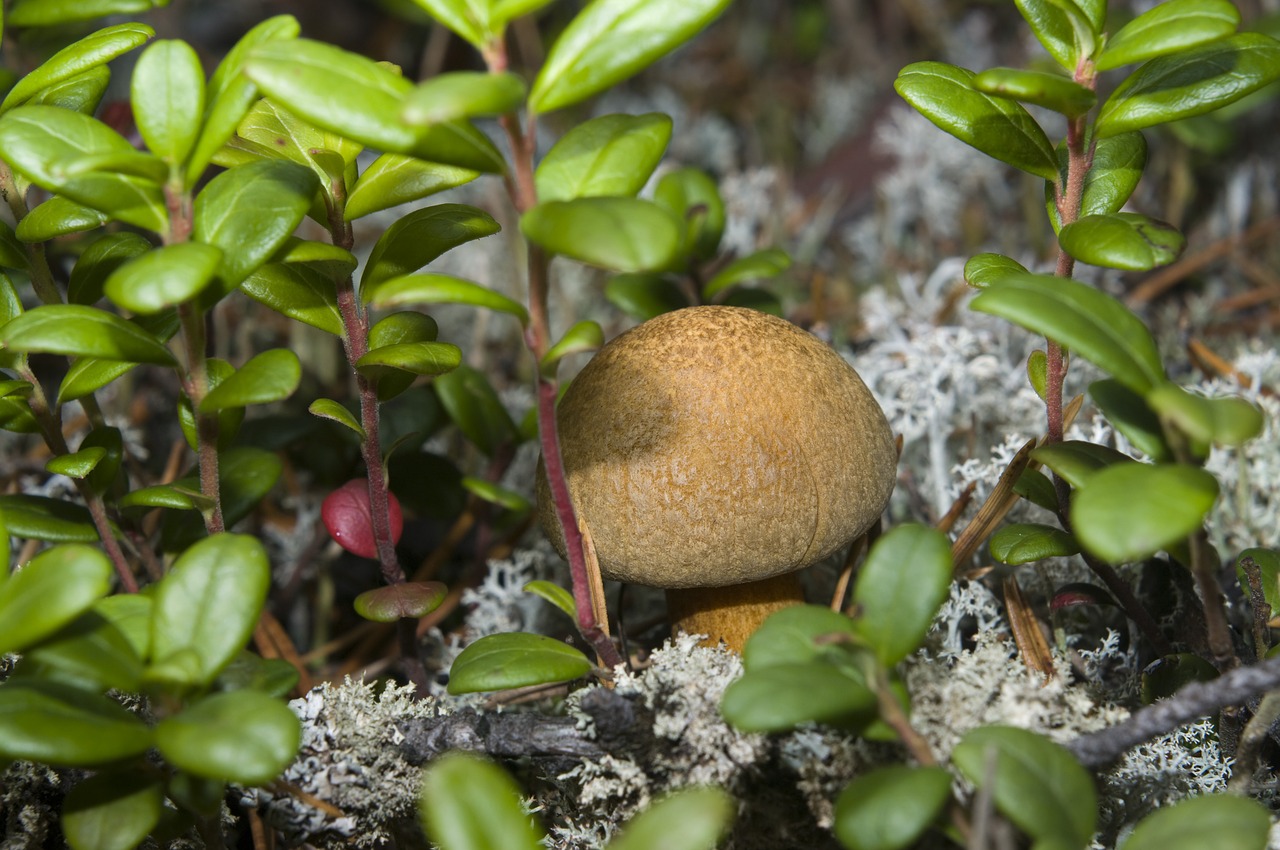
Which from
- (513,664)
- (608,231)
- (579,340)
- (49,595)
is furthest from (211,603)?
A: (608,231)

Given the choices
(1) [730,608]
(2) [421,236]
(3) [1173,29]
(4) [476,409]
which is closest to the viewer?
(3) [1173,29]

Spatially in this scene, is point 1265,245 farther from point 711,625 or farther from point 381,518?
point 381,518

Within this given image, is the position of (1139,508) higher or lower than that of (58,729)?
higher

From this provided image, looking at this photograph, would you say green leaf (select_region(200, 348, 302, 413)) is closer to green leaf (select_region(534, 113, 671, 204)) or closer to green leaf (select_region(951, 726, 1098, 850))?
green leaf (select_region(534, 113, 671, 204))

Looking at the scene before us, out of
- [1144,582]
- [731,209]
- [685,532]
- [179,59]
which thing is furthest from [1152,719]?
[731,209]

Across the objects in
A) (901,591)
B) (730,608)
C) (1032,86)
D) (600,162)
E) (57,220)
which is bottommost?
(730,608)

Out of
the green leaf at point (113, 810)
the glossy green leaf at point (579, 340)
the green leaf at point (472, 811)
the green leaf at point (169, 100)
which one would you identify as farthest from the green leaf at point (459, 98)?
the green leaf at point (113, 810)

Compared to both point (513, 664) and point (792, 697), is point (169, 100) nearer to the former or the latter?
point (513, 664)
